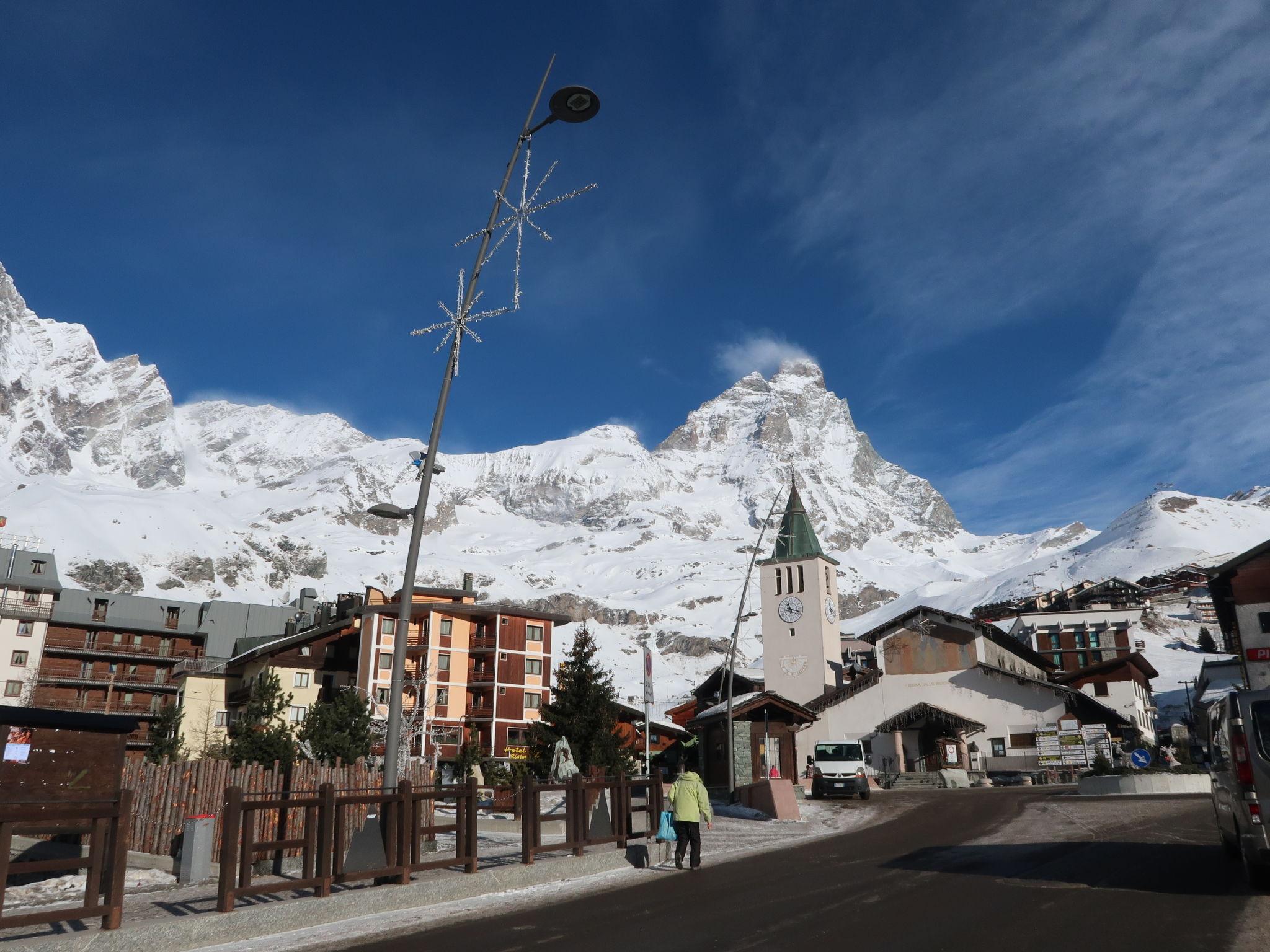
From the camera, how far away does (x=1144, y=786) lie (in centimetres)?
3144

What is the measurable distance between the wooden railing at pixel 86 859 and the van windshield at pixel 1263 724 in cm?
1132

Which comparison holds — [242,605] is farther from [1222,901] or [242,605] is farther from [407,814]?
[1222,901]

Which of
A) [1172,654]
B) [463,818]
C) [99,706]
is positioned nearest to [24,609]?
[99,706]

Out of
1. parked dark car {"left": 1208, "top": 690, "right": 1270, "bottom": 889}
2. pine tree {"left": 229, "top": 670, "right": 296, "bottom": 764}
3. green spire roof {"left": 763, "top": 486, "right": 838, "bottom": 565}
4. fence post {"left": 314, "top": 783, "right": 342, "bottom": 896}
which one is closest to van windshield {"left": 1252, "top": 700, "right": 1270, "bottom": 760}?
parked dark car {"left": 1208, "top": 690, "right": 1270, "bottom": 889}

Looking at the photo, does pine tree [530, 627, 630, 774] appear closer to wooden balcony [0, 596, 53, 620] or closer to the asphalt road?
the asphalt road

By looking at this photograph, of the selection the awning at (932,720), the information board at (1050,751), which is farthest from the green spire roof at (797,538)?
the information board at (1050,751)

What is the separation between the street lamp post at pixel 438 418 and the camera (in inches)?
461

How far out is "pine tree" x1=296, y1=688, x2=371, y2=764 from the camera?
101 feet

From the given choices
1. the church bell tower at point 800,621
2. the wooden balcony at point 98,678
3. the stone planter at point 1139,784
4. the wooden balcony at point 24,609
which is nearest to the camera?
the stone planter at point 1139,784

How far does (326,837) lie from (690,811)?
576 cm

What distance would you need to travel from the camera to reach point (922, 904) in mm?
10078

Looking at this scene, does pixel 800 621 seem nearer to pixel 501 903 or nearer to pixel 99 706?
pixel 99 706

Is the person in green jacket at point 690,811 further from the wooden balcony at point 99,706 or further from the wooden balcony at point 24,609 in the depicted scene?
the wooden balcony at point 24,609

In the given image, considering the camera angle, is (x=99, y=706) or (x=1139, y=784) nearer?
(x=1139, y=784)
